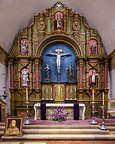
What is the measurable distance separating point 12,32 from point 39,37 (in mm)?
1969

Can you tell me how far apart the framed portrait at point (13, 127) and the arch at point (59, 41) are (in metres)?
5.99

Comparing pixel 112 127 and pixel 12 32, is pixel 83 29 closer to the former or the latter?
pixel 12 32

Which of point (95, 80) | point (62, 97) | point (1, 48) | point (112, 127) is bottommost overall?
point (112, 127)

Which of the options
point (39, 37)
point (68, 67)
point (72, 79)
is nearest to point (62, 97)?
point (72, 79)

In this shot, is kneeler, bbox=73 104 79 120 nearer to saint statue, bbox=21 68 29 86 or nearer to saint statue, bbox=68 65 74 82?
saint statue, bbox=68 65 74 82

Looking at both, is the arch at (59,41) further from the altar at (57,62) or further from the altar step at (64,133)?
the altar step at (64,133)

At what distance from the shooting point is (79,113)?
8859mm

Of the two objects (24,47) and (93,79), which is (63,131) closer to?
(93,79)

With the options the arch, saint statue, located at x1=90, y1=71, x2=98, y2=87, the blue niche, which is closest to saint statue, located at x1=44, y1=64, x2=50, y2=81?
the blue niche

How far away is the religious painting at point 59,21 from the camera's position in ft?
36.0

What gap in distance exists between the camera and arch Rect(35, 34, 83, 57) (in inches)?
430

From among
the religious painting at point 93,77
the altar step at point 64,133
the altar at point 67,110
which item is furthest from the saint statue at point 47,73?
the altar step at point 64,133

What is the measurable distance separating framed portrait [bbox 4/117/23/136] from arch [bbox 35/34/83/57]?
5.99 m

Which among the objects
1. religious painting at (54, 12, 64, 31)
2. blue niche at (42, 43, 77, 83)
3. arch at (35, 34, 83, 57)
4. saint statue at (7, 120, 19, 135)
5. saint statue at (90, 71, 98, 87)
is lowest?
saint statue at (7, 120, 19, 135)
